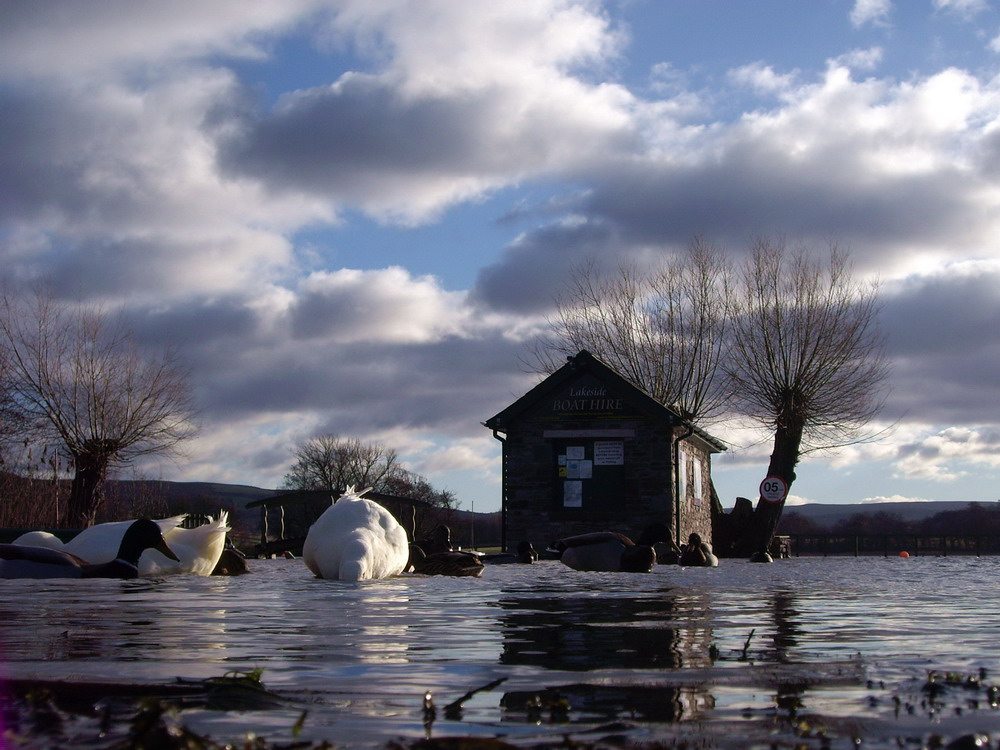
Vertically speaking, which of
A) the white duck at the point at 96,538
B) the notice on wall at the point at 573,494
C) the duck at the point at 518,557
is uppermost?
the notice on wall at the point at 573,494

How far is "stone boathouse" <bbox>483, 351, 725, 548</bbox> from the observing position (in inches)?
1215

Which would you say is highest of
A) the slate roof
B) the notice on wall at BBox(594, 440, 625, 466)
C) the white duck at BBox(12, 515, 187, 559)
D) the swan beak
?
the slate roof

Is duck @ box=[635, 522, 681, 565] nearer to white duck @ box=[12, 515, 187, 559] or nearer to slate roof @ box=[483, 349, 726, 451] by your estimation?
slate roof @ box=[483, 349, 726, 451]

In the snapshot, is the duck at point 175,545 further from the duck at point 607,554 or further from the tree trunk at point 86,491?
the tree trunk at point 86,491

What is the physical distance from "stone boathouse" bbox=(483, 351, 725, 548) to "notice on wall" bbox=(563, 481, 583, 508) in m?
0.03

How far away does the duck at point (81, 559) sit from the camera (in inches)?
497

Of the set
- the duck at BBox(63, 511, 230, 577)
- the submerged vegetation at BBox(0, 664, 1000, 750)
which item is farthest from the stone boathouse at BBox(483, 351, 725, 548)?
the submerged vegetation at BBox(0, 664, 1000, 750)

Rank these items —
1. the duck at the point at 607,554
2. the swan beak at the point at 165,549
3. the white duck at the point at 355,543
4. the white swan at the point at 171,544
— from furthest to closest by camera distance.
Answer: the duck at the point at 607,554 < the white swan at the point at 171,544 < the swan beak at the point at 165,549 < the white duck at the point at 355,543

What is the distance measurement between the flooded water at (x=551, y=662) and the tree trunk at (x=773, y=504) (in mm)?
29145

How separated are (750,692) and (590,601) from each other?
5.89 metres

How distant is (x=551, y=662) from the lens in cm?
446

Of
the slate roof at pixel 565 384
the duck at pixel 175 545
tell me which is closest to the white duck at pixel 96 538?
the duck at pixel 175 545

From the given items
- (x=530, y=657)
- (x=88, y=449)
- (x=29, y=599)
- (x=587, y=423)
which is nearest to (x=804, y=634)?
(x=530, y=657)

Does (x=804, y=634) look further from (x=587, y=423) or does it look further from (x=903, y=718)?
(x=587, y=423)
